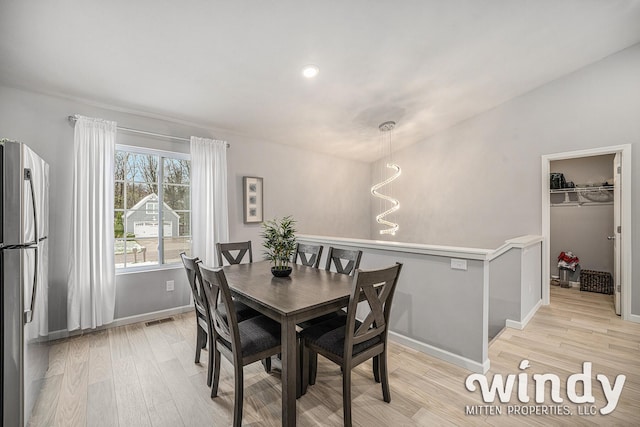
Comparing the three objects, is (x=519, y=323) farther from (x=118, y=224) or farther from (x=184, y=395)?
(x=118, y=224)

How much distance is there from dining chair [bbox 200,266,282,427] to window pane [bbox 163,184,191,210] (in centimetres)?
219

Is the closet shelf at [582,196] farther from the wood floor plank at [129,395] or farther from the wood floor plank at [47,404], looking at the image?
the wood floor plank at [47,404]

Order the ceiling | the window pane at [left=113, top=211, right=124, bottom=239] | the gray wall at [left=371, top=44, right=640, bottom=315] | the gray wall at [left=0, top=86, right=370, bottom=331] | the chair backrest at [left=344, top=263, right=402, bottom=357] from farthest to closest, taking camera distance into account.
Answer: the gray wall at [left=371, top=44, right=640, bottom=315] → the window pane at [left=113, top=211, right=124, bottom=239] → the gray wall at [left=0, top=86, right=370, bottom=331] → the ceiling → the chair backrest at [left=344, top=263, right=402, bottom=357]

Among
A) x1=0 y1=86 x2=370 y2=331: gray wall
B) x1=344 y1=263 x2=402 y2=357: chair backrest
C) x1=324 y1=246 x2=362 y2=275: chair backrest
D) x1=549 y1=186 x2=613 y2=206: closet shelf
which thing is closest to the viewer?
x1=344 y1=263 x2=402 y2=357: chair backrest

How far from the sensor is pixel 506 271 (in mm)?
3375

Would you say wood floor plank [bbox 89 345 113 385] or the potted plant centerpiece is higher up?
the potted plant centerpiece

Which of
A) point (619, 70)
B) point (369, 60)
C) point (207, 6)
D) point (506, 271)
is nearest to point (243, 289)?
point (207, 6)

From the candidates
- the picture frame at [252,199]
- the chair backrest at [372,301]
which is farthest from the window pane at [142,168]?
the chair backrest at [372,301]

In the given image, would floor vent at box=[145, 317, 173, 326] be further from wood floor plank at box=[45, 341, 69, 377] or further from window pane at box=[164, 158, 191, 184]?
window pane at box=[164, 158, 191, 184]

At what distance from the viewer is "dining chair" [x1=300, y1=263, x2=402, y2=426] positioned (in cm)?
169

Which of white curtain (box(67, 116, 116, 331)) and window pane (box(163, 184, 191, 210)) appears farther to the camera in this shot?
window pane (box(163, 184, 191, 210))

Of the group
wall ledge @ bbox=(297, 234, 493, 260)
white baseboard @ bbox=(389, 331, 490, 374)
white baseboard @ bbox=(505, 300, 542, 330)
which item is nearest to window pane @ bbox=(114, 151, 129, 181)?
wall ledge @ bbox=(297, 234, 493, 260)

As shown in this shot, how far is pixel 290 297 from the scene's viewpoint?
1.88m

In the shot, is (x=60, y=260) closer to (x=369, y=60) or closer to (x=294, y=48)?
(x=294, y=48)
